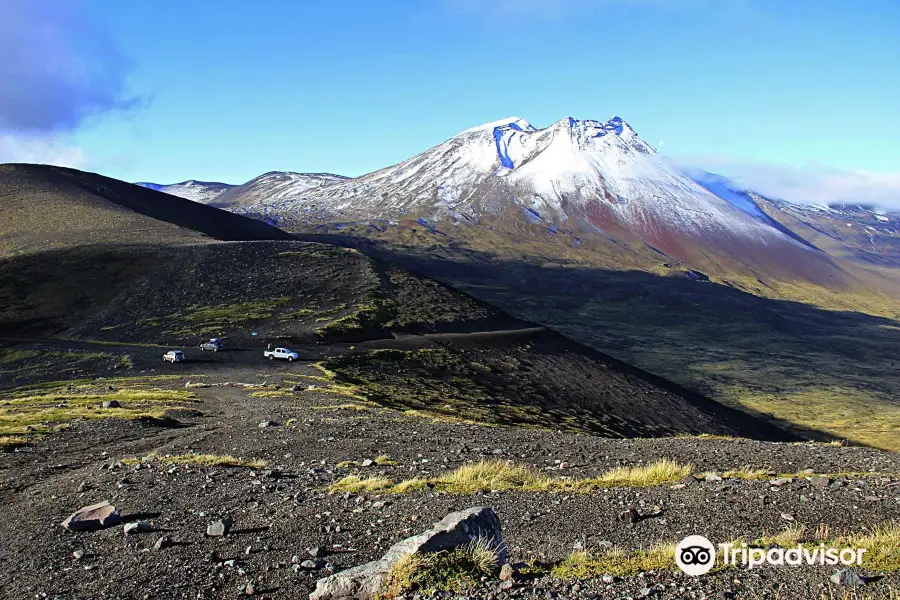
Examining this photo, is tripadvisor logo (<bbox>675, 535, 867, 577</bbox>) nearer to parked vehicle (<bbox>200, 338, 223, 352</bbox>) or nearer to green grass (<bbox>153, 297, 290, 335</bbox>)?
parked vehicle (<bbox>200, 338, 223, 352</bbox>)

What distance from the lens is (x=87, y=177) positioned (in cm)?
14538

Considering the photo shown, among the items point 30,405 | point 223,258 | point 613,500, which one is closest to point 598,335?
point 223,258

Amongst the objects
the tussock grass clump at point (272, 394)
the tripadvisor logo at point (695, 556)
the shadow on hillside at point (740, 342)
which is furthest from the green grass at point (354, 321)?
the tripadvisor logo at point (695, 556)

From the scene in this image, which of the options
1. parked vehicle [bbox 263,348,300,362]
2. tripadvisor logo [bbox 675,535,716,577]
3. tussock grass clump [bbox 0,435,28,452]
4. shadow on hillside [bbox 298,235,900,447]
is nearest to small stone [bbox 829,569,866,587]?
tripadvisor logo [bbox 675,535,716,577]

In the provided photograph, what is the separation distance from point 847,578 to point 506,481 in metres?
7.94

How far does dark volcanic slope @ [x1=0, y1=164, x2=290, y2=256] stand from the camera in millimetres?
92562

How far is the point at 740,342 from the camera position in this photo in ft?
472

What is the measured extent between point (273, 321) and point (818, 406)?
232ft

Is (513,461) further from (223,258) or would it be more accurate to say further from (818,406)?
(818,406)

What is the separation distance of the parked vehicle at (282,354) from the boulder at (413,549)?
134 feet

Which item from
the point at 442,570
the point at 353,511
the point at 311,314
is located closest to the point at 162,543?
the point at 353,511

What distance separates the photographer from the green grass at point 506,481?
1349cm

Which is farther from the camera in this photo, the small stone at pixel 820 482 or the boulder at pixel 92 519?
the small stone at pixel 820 482

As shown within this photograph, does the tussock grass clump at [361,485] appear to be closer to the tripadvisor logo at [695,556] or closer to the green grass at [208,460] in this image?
the green grass at [208,460]
